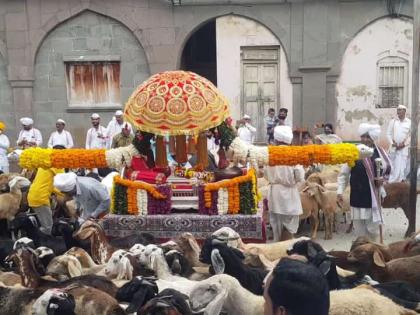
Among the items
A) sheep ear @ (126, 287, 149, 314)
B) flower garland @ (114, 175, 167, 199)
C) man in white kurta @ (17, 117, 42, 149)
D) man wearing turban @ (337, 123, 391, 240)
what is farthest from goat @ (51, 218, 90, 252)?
man in white kurta @ (17, 117, 42, 149)

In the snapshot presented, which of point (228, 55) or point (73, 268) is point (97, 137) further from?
point (73, 268)

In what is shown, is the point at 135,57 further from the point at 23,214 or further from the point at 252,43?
the point at 23,214

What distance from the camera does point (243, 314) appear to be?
4898 mm

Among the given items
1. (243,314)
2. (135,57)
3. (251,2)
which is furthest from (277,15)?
(243,314)

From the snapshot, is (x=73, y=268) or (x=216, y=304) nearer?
(x=216, y=304)

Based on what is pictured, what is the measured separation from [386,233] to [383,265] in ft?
13.4

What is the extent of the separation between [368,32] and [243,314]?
1376cm

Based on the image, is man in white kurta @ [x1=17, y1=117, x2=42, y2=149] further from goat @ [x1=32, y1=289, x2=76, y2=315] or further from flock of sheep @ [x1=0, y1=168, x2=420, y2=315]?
goat @ [x1=32, y1=289, x2=76, y2=315]

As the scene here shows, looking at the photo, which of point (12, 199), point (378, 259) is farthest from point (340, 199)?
point (12, 199)

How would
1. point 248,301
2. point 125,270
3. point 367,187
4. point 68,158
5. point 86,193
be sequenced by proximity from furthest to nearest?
point 86,193 < point 68,158 < point 367,187 < point 125,270 < point 248,301

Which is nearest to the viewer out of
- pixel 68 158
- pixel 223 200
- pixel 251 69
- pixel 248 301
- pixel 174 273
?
pixel 248 301

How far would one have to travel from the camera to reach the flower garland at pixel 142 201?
28.6ft

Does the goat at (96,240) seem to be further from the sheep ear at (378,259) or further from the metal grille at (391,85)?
the metal grille at (391,85)

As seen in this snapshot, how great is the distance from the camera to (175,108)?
8.94 m
